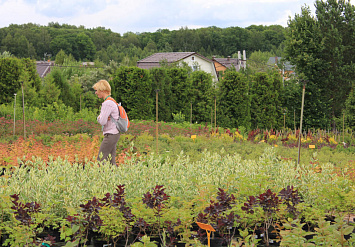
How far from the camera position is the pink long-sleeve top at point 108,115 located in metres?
5.11

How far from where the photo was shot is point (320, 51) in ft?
48.1

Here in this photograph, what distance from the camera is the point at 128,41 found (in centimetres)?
6141

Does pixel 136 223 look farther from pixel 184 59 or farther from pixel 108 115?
pixel 184 59

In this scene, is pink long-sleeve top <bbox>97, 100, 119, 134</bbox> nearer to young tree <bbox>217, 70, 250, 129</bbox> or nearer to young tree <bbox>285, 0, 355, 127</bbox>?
young tree <bbox>217, 70, 250, 129</bbox>

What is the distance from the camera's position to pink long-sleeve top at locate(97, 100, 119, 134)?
511 centimetres

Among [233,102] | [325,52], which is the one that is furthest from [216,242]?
[325,52]

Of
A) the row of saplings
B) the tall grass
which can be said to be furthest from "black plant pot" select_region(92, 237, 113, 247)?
the tall grass

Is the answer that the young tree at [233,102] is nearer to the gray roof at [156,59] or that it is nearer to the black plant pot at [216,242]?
the black plant pot at [216,242]

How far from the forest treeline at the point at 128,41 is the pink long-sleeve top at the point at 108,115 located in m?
49.2

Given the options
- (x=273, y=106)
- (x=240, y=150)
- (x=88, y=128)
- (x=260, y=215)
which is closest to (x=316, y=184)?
(x=260, y=215)

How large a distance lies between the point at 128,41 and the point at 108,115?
192 ft

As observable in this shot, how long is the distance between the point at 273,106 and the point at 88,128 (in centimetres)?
749

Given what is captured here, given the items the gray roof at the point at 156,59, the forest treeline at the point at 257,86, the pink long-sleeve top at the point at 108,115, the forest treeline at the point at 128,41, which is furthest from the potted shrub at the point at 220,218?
the forest treeline at the point at 128,41

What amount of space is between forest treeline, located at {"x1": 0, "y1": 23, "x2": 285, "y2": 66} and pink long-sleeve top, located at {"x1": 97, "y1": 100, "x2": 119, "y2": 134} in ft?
161
